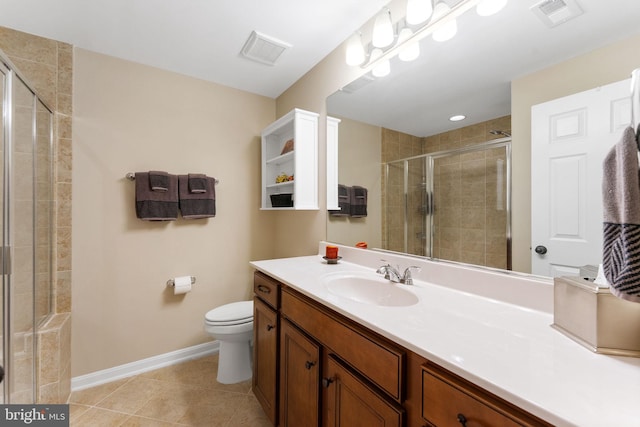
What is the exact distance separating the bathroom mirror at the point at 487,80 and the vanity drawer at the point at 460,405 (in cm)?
63

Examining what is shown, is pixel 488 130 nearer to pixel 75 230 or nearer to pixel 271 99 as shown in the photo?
pixel 271 99

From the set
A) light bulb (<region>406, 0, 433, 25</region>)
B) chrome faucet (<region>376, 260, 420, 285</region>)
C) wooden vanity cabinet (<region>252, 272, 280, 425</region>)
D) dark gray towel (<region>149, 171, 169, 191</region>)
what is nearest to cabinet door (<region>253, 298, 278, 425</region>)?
→ wooden vanity cabinet (<region>252, 272, 280, 425</region>)

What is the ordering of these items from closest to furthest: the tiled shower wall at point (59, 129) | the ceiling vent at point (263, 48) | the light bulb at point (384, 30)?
the light bulb at point (384, 30)
the tiled shower wall at point (59, 129)
the ceiling vent at point (263, 48)

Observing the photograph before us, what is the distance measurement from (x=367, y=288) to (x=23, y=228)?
6.21ft

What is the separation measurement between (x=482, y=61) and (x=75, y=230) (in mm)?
2594

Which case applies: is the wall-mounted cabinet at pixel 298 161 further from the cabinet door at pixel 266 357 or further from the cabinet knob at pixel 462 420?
the cabinet knob at pixel 462 420

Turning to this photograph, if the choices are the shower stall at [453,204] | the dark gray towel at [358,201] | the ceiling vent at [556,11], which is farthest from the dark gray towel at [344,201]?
the ceiling vent at [556,11]

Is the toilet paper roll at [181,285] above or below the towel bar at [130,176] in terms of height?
below

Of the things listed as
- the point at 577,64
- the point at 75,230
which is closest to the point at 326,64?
the point at 577,64

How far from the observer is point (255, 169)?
2596 millimetres

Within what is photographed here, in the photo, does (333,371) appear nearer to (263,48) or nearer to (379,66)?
(379,66)

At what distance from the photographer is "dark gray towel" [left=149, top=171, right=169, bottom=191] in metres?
2.01

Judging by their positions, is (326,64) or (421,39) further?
(326,64)

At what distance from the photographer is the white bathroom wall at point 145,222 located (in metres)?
1.90
